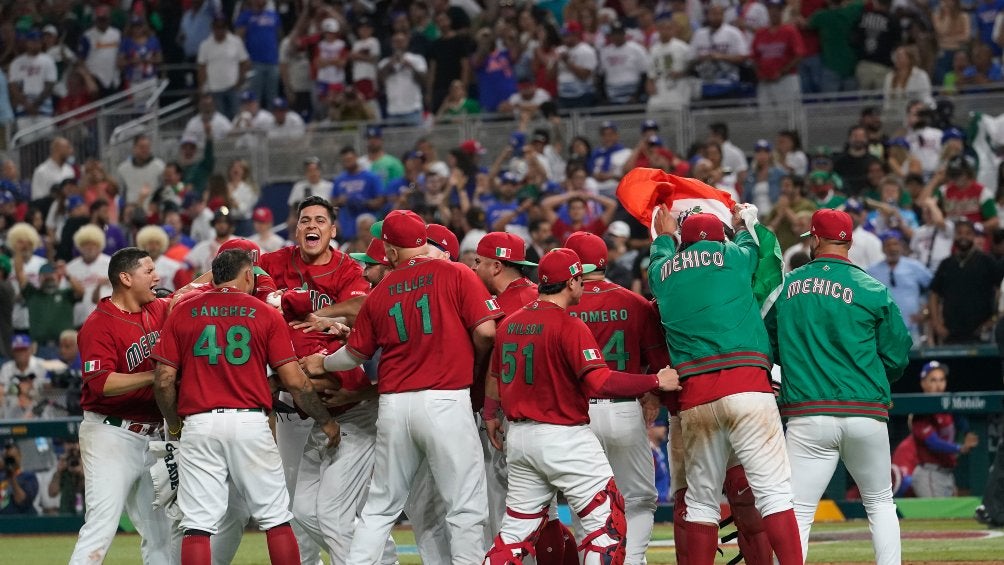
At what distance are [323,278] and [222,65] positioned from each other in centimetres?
1286

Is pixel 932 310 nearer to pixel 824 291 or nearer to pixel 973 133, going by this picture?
pixel 973 133

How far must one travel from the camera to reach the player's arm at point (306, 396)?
28.0 ft

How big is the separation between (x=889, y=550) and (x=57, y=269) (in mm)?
11424

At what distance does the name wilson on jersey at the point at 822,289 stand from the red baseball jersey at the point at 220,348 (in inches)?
114

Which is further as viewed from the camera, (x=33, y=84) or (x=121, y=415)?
(x=33, y=84)

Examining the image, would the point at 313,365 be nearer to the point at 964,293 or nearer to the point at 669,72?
the point at 964,293

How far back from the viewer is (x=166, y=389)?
336 inches

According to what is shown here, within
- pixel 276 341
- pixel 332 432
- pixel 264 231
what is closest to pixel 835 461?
pixel 332 432

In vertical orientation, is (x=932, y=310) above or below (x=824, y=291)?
below

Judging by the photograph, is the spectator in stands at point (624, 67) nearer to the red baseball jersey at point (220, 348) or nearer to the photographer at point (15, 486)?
the photographer at point (15, 486)

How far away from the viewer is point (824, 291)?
8.59m

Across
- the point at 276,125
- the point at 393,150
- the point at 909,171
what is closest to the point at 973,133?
the point at 909,171

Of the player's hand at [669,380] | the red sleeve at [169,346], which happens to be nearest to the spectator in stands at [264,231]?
the red sleeve at [169,346]

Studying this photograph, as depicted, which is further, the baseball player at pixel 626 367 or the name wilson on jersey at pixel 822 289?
the baseball player at pixel 626 367
